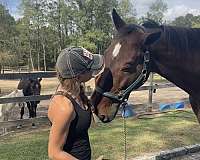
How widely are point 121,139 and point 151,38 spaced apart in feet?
10.8

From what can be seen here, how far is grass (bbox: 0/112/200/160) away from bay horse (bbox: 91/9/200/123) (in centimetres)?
223

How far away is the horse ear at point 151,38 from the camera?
293 centimetres

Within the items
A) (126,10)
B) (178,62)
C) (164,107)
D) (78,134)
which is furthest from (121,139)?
(126,10)

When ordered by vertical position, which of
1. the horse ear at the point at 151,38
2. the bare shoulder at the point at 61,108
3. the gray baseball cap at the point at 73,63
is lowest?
the bare shoulder at the point at 61,108

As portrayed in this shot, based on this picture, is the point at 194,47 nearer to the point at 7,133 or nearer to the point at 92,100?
the point at 92,100

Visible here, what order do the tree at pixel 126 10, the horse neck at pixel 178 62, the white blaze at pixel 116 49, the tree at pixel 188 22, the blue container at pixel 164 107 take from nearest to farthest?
the white blaze at pixel 116 49 → the horse neck at pixel 178 62 → the blue container at pixel 164 107 → the tree at pixel 126 10 → the tree at pixel 188 22

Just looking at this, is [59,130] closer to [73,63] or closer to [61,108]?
[61,108]

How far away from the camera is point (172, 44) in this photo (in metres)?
3.06

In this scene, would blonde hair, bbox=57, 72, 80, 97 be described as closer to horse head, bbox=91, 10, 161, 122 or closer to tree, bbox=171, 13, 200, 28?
horse head, bbox=91, 10, 161, 122

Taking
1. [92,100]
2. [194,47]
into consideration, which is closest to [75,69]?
[92,100]

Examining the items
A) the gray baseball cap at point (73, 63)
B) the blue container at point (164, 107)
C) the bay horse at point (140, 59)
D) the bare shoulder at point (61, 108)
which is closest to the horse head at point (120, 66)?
the bay horse at point (140, 59)

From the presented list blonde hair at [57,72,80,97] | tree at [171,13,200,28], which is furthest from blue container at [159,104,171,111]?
tree at [171,13,200,28]

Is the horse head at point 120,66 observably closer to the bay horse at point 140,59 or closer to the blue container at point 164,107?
the bay horse at point 140,59

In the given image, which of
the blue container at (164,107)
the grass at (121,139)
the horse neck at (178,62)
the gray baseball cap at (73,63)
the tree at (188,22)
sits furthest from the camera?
the tree at (188,22)
